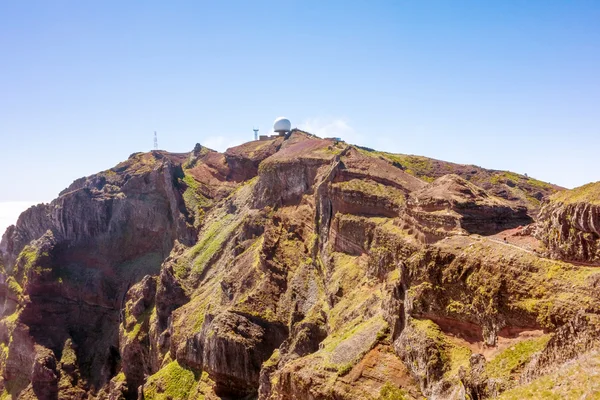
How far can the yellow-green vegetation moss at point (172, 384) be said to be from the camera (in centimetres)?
6788

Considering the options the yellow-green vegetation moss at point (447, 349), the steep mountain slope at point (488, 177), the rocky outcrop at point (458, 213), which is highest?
the steep mountain slope at point (488, 177)

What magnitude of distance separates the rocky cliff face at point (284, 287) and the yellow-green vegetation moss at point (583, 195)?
2500mm

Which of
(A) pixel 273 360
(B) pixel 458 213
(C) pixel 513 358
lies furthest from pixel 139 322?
(C) pixel 513 358

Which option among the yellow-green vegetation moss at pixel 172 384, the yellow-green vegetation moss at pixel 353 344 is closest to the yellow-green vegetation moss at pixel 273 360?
the yellow-green vegetation moss at pixel 353 344

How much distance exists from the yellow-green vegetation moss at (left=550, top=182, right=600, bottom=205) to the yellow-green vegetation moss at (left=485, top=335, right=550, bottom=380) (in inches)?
371

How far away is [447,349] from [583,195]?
14590 mm

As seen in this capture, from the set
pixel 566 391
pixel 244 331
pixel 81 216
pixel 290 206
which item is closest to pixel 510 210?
pixel 566 391

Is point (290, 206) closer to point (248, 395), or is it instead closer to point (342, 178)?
point (342, 178)

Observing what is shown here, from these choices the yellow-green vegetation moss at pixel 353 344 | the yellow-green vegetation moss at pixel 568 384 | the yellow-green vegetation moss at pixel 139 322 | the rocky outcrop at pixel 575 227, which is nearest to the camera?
the yellow-green vegetation moss at pixel 568 384

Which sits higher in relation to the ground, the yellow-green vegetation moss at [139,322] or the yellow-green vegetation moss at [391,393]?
the yellow-green vegetation moss at [391,393]

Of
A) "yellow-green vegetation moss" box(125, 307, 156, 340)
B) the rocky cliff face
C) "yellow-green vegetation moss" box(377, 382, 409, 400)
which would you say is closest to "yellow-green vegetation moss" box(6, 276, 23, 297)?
the rocky cliff face

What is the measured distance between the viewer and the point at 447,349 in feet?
108

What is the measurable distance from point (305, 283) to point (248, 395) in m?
18.4

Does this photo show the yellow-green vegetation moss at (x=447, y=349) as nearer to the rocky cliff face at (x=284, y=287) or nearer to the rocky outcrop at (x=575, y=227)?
the rocky cliff face at (x=284, y=287)
